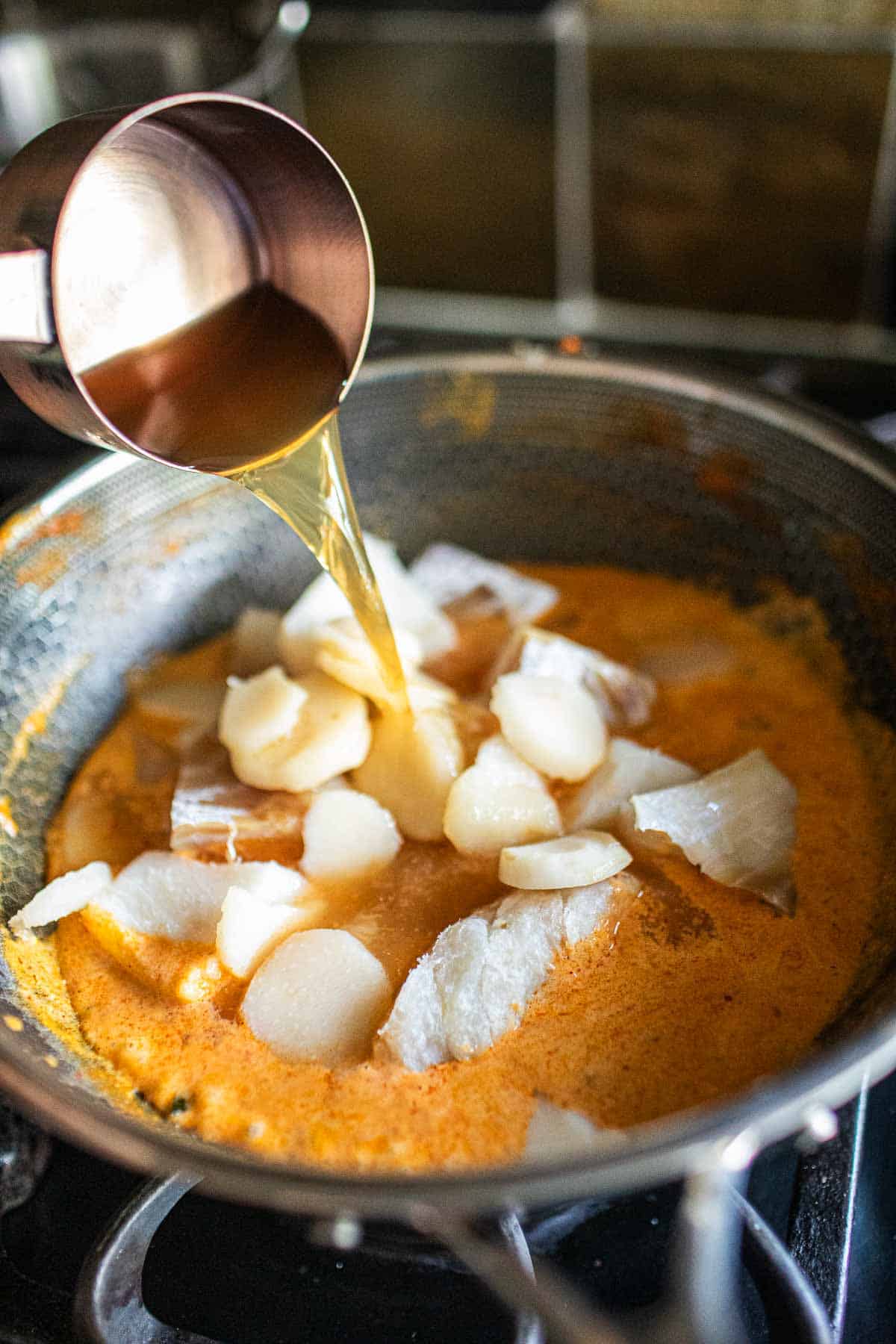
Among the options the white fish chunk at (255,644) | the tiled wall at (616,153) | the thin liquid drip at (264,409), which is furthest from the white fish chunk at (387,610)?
the tiled wall at (616,153)

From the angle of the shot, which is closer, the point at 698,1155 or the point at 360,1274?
the point at 698,1155

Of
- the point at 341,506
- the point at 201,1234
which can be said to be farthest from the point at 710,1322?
the point at 341,506

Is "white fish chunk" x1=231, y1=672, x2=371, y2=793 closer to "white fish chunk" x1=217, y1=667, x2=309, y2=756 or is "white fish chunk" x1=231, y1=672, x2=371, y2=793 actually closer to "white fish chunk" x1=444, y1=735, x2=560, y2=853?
"white fish chunk" x1=217, y1=667, x2=309, y2=756

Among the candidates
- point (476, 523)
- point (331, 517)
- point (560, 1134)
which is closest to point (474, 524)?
point (476, 523)

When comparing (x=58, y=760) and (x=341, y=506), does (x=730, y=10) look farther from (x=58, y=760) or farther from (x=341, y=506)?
(x=58, y=760)

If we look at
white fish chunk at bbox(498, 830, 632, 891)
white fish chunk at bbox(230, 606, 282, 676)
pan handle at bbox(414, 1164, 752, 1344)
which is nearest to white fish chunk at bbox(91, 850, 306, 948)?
white fish chunk at bbox(498, 830, 632, 891)

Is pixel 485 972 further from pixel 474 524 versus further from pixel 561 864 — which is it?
pixel 474 524
